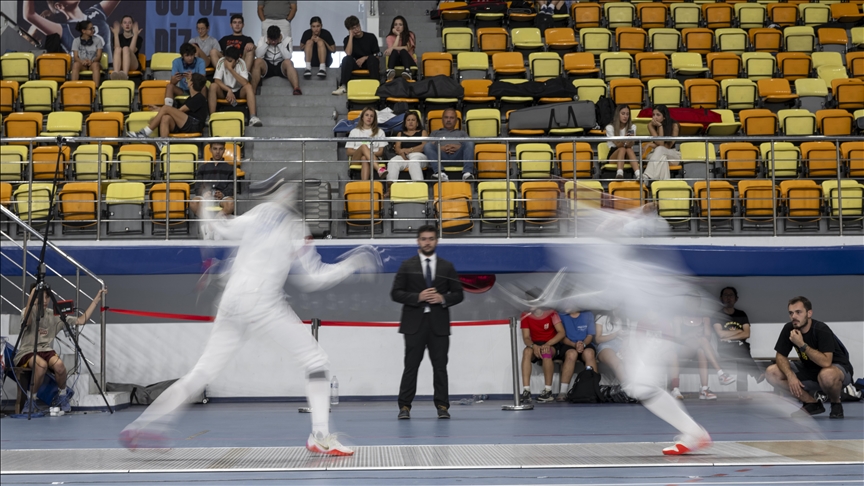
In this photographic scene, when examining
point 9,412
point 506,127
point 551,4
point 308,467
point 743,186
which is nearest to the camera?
point 308,467

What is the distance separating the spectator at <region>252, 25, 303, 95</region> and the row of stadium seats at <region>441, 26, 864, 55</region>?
9.85 feet

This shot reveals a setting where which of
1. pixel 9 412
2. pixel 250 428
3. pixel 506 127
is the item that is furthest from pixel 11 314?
pixel 506 127

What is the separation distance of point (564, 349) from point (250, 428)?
477 centimetres

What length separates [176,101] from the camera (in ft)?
44.7

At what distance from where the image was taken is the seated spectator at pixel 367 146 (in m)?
11.6

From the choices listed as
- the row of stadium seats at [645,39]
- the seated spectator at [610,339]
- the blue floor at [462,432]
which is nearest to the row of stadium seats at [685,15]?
the row of stadium seats at [645,39]

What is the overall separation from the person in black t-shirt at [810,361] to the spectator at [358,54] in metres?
8.42

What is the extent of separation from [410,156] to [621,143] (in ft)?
10.2

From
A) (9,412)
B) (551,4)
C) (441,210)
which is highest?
(551,4)

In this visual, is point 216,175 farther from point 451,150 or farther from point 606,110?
point 606,110

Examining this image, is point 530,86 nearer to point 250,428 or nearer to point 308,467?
point 250,428

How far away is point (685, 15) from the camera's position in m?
16.3

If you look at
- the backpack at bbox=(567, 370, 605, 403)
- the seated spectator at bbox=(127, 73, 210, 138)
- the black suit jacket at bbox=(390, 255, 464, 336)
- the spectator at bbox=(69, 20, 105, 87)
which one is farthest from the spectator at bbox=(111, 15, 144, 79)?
the backpack at bbox=(567, 370, 605, 403)

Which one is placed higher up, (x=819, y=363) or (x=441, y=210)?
(x=441, y=210)
